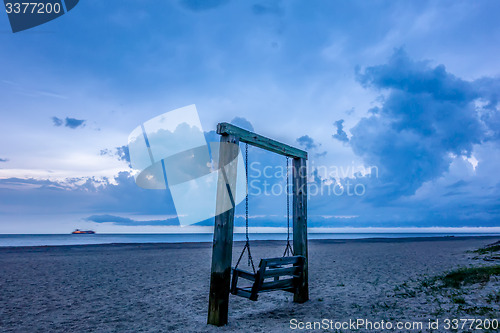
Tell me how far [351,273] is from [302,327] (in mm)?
8555

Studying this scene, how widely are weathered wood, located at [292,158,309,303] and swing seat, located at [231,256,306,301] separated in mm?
482

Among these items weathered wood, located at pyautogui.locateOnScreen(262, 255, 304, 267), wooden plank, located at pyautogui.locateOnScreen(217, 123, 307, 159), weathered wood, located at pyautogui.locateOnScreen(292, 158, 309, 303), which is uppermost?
wooden plank, located at pyautogui.locateOnScreen(217, 123, 307, 159)

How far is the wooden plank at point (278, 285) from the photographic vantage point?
728 centimetres

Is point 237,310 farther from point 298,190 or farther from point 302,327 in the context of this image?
point 298,190

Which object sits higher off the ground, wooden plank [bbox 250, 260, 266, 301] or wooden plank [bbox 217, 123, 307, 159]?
wooden plank [bbox 217, 123, 307, 159]

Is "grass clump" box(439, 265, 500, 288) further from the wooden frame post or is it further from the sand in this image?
the wooden frame post

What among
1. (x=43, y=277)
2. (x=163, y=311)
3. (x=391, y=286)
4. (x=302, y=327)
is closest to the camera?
(x=302, y=327)

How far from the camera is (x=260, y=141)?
8.03 m

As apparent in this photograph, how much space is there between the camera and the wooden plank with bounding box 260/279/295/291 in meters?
7.28

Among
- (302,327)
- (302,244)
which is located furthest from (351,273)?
(302,327)

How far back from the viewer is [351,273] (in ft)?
46.7

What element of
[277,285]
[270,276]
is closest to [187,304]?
[277,285]

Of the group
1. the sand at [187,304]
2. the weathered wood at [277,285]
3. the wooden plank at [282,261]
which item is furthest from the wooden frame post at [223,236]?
the wooden plank at [282,261]

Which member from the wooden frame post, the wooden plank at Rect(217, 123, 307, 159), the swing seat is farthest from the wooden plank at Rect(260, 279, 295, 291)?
the wooden plank at Rect(217, 123, 307, 159)
